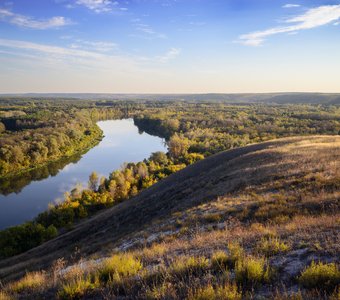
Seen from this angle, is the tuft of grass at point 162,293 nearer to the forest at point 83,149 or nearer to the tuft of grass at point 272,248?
the tuft of grass at point 272,248

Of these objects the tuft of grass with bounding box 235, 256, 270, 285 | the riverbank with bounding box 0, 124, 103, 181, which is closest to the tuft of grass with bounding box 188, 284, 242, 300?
the tuft of grass with bounding box 235, 256, 270, 285

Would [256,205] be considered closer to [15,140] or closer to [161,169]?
[161,169]

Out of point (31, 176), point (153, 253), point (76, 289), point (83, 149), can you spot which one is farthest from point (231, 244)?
point (83, 149)

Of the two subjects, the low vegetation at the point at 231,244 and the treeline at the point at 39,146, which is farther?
the treeline at the point at 39,146

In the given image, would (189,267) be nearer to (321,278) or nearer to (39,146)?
(321,278)

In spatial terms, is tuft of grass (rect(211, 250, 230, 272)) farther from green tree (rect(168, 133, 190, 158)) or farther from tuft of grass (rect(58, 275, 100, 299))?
green tree (rect(168, 133, 190, 158))

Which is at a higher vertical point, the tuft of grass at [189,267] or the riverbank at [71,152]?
the tuft of grass at [189,267]

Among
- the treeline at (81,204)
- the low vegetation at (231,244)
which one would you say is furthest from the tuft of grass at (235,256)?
the treeline at (81,204)
